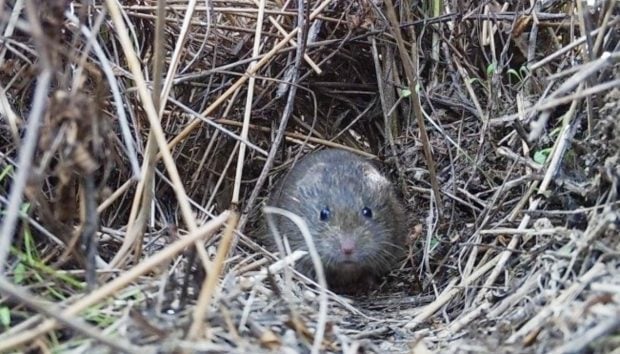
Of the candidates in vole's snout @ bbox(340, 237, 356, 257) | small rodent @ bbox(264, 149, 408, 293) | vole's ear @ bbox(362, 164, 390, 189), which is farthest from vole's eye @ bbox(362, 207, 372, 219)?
vole's snout @ bbox(340, 237, 356, 257)

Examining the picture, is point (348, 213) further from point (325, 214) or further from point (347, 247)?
point (347, 247)

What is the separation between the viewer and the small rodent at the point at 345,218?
4496mm

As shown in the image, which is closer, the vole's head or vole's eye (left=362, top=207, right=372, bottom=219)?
the vole's head

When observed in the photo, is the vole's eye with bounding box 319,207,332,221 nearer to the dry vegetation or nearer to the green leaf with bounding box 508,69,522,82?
the dry vegetation

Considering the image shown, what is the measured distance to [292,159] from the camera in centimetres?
541

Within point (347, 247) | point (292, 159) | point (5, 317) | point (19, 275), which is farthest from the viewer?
point (292, 159)

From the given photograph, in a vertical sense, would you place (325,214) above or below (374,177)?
below

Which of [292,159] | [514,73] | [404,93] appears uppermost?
[514,73]

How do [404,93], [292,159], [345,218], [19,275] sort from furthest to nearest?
[292,159] < [404,93] < [345,218] < [19,275]

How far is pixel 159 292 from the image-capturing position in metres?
2.67

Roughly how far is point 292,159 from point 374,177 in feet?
2.32

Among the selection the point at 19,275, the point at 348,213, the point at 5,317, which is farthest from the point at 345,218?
the point at 5,317

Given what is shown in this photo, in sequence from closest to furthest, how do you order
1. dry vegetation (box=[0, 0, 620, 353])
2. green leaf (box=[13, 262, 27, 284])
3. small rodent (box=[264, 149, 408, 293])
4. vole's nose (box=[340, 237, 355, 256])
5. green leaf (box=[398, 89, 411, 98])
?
dry vegetation (box=[0, 0, 620, 353])
green leaf (box=[13, 262, 27, 284])
vole's nose (box=[340, 237, 355, 256])
small rodent (box=[264, 149, 408, 293])
green leaf (box=[398, 89, 411, 98])

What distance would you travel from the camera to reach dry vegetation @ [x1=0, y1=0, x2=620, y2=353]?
8.11ft
